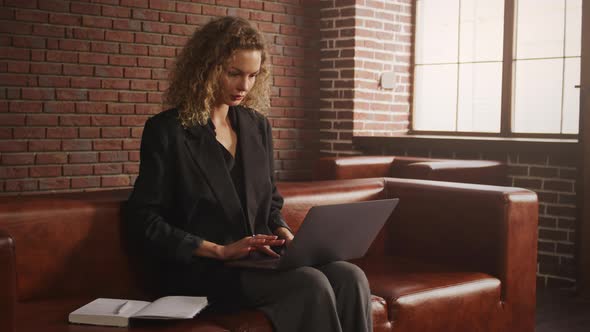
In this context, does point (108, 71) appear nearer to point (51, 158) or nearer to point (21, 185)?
point (51, 158)

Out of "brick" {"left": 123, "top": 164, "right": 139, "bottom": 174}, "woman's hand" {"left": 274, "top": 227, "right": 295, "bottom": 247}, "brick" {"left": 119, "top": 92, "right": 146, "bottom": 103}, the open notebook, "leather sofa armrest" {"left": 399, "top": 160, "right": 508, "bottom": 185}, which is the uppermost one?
"brick" {"left": 119, "top": 92, "right": 146, "bottom": 103}

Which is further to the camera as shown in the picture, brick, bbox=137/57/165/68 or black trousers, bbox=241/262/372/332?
brick, bbox=137/57/165/68

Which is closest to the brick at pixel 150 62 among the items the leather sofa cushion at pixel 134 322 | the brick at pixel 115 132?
the brick at pixel 115 132

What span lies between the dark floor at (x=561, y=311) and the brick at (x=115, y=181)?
267 cm

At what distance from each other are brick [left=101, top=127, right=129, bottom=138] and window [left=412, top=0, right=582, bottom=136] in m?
2.37

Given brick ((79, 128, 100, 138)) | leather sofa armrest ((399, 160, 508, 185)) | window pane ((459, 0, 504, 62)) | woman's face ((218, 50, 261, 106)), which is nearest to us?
woman's face ((218, 50, 261, 106))

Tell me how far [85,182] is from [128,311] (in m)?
2.93

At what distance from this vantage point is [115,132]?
4.91m

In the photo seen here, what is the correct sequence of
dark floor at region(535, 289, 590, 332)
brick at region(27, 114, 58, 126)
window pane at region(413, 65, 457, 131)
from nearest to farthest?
dark floor at region(535, 289, 590, 332) < brick at region(27, 114, 58, 126) < window pane at region(413, 65, 457, 131)

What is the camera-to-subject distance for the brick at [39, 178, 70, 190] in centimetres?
460

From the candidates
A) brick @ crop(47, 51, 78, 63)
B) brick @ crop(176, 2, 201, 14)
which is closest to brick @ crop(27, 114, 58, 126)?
brick @ crop(47, 51, 78, 63)

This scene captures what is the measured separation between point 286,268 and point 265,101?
76 cm

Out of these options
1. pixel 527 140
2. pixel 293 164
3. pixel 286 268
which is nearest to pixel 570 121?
pixel 527 140

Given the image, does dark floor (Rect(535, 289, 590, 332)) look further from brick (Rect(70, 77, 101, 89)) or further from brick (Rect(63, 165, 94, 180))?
brick (Rect(70, 77, 101, 89))
